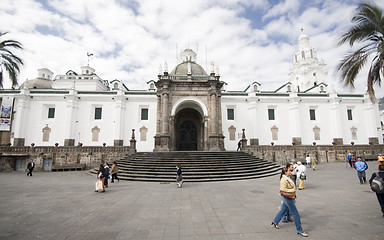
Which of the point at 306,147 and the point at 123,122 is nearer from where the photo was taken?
the point at 306,147

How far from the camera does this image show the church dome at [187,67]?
27.7 meters

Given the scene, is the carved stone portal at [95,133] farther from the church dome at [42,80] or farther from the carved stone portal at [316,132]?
the carved stone portal at [316,132]

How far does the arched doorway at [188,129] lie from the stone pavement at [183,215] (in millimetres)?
17249

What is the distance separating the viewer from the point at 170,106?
2170 centimetres

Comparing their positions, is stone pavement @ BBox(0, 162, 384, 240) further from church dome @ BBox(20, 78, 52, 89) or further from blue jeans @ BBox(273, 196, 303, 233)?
church dome @ BBox(20, 78, 52, 89)

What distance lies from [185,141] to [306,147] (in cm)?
1584

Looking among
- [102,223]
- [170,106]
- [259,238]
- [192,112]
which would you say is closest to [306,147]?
[192,112]

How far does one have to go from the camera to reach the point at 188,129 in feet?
88.0

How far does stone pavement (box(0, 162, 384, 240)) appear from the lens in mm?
4656

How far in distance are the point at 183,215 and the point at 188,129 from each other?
823 inches

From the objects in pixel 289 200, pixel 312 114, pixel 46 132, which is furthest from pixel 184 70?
pixel 289 200

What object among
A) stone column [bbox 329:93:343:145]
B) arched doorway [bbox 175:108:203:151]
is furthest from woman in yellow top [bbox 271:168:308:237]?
stone column [bbox 329:93:343:145]

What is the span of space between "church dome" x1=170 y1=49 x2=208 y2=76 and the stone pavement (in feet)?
63.9

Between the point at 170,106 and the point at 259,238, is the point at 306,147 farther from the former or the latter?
the point at 259,238
